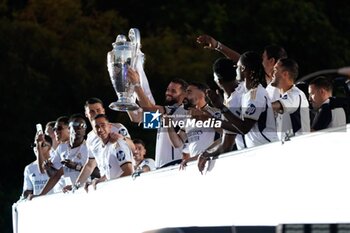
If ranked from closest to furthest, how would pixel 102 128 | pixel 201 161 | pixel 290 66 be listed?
pixel 290 66 < pixel 201 161 < pixel 102 128

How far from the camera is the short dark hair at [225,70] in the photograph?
12.9m

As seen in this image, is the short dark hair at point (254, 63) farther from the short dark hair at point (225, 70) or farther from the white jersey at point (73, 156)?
the white jersey at point (73, 156)

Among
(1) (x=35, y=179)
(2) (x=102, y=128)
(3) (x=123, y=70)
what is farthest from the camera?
(1) (x=35, y=179)

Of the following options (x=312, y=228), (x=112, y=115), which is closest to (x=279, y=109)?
(x=312, y=228)

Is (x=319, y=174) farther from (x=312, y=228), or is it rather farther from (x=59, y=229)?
(x=59, y=229)

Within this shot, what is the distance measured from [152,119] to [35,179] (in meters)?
5.27

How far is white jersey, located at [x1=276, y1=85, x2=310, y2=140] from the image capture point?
12258 mm

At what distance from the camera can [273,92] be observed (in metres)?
12.7

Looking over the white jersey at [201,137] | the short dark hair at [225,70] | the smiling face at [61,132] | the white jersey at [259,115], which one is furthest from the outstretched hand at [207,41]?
the smiling face at [61,132]

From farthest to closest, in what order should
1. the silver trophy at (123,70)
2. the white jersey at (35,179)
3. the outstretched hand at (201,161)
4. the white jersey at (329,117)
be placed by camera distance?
the white jersey at (35,179) → the silver trophy at (123,70) → the outstretched hand at (201,161) → the white jersey at (329,117)

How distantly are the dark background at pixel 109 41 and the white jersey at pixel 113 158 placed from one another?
15369 millimetres

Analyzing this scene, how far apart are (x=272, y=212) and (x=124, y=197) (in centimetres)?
330

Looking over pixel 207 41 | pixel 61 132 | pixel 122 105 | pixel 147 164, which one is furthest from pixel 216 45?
pixel 61 132

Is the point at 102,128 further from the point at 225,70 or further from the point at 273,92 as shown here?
the point at 273,92
